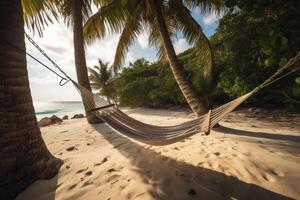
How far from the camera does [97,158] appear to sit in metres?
2.23

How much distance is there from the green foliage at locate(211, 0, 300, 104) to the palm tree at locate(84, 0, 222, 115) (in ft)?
1.68

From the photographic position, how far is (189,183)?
59.4 inches

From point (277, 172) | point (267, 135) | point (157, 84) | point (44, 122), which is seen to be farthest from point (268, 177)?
point (157, 84)

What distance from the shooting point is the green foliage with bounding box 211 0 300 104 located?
8.80 ft

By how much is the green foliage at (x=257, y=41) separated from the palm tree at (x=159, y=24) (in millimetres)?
512

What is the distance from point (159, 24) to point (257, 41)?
6.20 ft

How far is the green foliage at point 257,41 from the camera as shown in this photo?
2682 millimetres

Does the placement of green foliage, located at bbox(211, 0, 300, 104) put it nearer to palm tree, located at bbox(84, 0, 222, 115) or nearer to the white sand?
palm tree, located at bbox(84, 0, 222, 115)

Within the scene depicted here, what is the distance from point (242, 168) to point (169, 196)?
0.79 m

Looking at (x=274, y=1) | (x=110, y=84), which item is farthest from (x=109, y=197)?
(x=110, y=84)

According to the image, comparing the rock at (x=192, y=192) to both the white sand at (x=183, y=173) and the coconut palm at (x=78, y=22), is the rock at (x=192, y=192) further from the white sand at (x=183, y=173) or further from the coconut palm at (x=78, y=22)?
the coconut palm at (x=78, y=22)

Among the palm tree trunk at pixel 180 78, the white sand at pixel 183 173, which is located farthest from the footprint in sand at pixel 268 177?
the palm tree trunk at pixel 180 78

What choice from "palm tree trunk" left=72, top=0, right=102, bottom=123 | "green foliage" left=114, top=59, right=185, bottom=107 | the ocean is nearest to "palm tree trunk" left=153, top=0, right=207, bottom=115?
"palm tree trunk" left=72, top=0, right=102, bottom=123

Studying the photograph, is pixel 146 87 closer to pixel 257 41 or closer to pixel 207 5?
pixel 207 5
